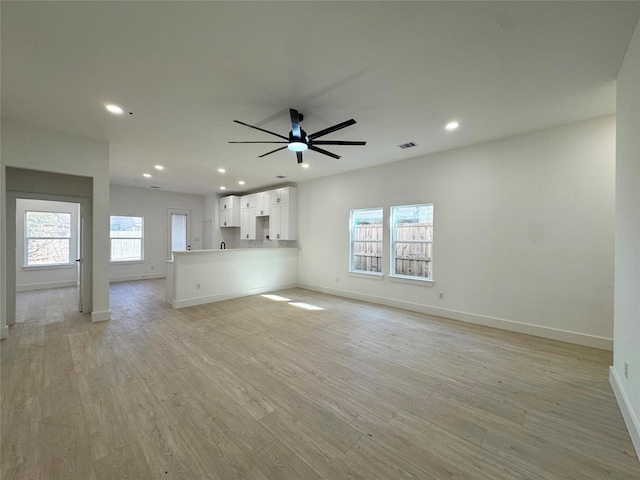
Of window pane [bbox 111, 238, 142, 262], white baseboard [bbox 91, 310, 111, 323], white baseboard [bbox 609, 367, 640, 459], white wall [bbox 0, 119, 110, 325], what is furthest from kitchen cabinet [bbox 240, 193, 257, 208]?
white baseboard [bbox 609, 367, 640, 459]

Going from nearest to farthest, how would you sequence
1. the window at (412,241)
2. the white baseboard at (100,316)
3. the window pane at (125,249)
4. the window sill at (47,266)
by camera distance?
the white baseboard at (100,316) < the window at (412,241) < the window sill at (47,266) < the window pane at (125,249)

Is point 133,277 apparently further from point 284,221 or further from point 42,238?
point 284,221

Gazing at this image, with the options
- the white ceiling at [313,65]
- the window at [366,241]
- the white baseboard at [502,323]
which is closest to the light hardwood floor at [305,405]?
the white baseboard at [502,323]

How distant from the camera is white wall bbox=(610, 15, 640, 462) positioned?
1.82 m

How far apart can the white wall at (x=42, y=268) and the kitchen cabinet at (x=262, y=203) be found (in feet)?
13.6

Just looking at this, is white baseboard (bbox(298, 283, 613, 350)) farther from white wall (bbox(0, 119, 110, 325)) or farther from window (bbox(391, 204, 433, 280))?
white wall (bbox(0, 119, 110, 325))

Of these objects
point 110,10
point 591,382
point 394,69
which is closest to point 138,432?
point 110,10

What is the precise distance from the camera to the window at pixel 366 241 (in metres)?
5.53

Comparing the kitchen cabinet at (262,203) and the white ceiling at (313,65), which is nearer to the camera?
the white ceiling at (313,65)

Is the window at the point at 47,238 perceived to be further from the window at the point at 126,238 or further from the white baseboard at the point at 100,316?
the white baseboard at the point at 100,316

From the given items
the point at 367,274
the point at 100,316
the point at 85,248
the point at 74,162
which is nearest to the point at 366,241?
the point at 367,274

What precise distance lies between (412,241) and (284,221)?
11.6 feet

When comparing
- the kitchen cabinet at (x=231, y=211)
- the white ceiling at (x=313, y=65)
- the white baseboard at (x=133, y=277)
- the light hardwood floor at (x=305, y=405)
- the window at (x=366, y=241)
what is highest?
the white ceiling at (x=313, y=65)

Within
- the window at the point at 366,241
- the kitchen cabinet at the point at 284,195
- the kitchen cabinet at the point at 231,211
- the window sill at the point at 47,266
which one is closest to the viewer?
the window at the point at 366,241
